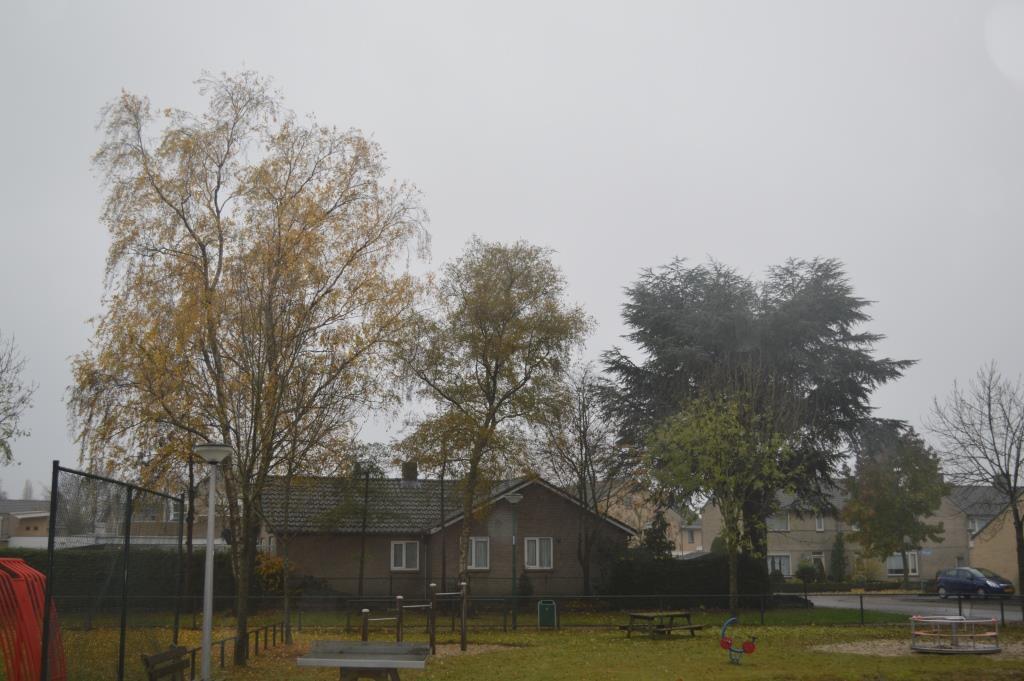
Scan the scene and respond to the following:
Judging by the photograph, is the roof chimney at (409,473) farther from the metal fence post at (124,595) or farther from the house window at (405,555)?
the metal fence post at (124,595)

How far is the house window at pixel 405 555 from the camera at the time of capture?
4122 cm

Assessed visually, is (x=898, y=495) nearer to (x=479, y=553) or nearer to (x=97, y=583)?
(x=479, y=553)

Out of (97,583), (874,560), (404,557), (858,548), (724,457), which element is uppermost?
(724,457)

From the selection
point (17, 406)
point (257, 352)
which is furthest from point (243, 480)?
point (17, 406)

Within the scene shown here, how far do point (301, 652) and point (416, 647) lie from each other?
8881mm

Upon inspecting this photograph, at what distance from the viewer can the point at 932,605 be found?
39594 millimetres

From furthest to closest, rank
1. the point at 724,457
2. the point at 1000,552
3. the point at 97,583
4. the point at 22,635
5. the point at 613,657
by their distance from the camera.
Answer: the point at 1000,552, the point at 724,457, the point at 613,657, the point at 97,583, the point at 22,635

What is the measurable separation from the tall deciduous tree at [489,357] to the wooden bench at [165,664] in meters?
20.9

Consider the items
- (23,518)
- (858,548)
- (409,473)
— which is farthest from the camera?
(23,518)

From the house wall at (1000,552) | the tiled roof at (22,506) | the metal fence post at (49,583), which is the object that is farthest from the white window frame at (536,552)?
the tiled roof at (22,506)

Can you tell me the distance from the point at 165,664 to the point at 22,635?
2.58m

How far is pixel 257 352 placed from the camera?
67.2ft

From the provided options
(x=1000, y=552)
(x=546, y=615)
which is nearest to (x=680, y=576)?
(x=546, y=615)

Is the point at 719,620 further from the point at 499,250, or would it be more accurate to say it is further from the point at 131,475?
the point at 131,475
